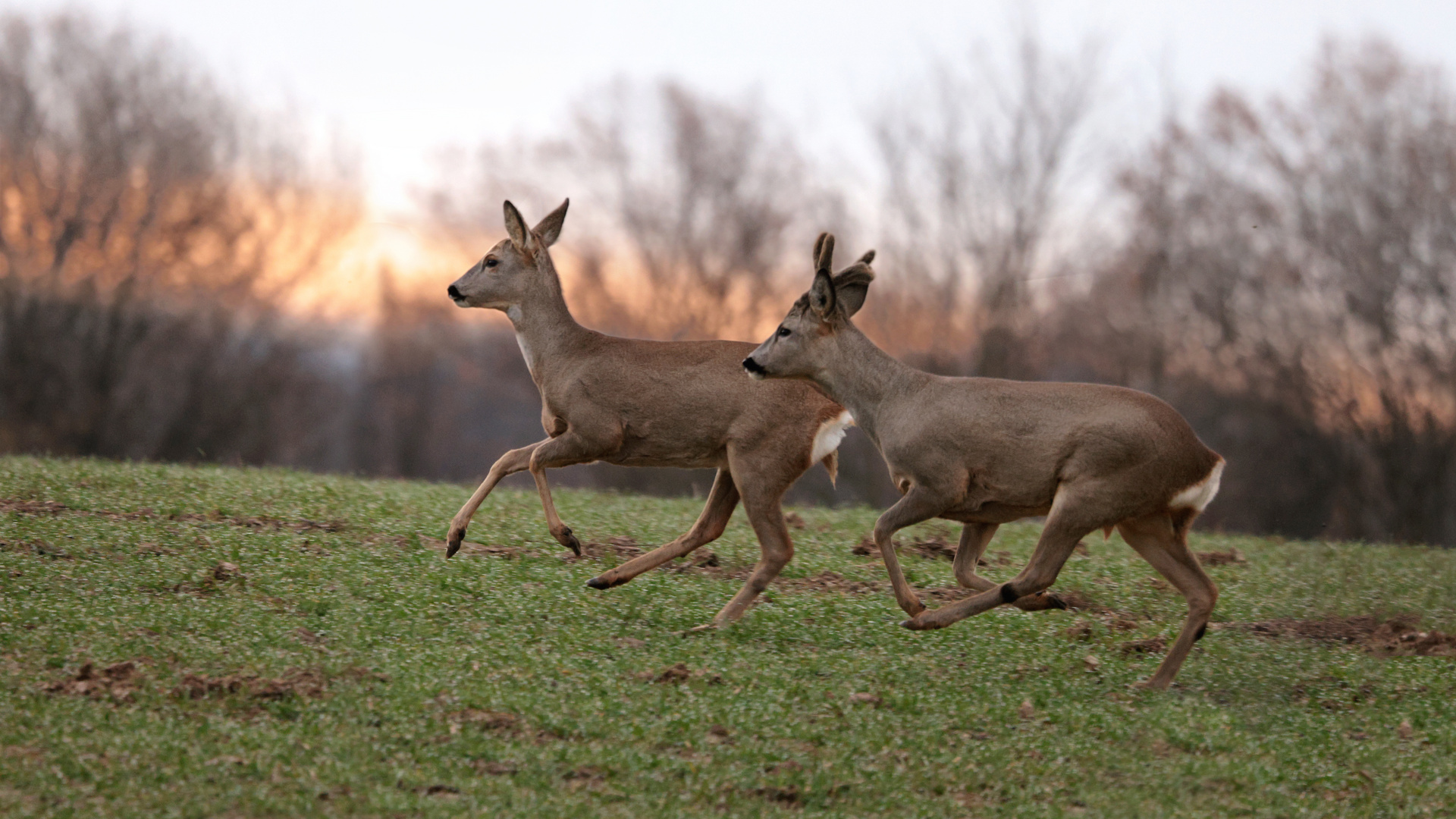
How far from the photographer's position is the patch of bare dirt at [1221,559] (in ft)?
42.4

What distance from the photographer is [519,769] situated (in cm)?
630

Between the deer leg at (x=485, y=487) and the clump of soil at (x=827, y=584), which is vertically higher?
the deer leg at (x=485, y=487)

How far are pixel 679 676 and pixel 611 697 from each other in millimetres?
513

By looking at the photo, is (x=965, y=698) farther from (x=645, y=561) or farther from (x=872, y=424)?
(x=645, y=561)

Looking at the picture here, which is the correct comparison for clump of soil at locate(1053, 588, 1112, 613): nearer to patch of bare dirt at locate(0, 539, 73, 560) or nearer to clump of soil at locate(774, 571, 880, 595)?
clump of soil at locate(774, 571, 880, 595)

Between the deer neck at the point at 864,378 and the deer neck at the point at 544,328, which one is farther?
the deer neck at the point at 544,328

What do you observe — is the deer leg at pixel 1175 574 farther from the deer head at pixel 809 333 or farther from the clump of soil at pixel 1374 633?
the deer head at pixel 809 333

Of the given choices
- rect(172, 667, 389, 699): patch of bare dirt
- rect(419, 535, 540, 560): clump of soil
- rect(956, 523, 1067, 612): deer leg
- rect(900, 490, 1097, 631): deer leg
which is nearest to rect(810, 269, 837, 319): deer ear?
rect(956, 523, 1067, 612): deer leg

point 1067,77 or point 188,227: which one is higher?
point 1067,77

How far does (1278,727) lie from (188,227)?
40.7 metres

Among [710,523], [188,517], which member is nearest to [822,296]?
[710,523]

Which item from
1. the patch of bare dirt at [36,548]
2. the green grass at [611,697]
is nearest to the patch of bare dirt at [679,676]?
the green grass at [611,697]

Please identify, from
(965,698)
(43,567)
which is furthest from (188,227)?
(965,698)

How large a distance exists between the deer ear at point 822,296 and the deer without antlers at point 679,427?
64 cm
